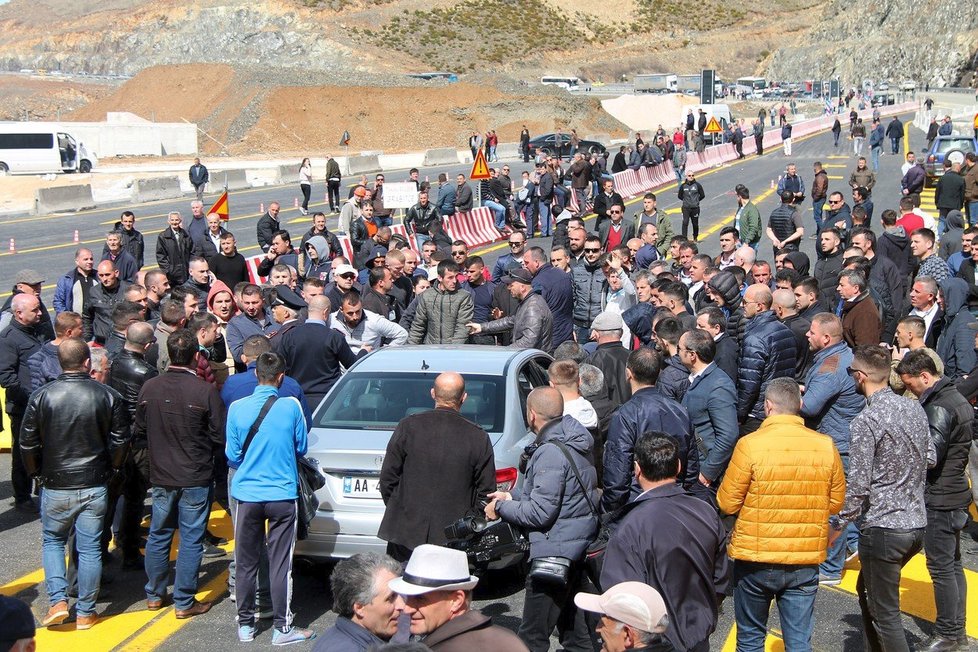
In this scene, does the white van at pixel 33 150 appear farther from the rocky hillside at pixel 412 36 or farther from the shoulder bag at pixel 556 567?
the rocky hillside at pixel 412 36

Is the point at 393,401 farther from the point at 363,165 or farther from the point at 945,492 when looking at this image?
the point at 363,165

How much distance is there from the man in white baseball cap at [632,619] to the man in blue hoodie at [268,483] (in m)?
3.33

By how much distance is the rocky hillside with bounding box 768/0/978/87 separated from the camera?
341 feet

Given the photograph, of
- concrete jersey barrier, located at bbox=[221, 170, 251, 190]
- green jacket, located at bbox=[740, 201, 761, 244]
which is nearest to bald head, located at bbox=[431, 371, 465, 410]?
green jacket, located at bbox=[740, 201, 761, 244]

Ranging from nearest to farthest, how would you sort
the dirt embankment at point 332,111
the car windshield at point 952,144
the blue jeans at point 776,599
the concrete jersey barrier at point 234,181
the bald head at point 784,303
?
the blue jeans at point 776,599 < the bald head at point 784,303 < the car windshield at point 952,144 < the concrete jersey barrier at point 234,181 < the dirt embankment at point 332,111

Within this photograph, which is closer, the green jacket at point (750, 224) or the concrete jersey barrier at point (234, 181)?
the green jacket at point (750, 224)

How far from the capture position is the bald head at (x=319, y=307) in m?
9.14

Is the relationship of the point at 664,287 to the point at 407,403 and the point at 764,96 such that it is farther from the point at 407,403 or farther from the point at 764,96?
the point at 764,96

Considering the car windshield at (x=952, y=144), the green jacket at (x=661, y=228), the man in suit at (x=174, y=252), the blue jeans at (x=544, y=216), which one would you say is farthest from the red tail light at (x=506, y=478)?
the car windshield at (x=952, y=144)

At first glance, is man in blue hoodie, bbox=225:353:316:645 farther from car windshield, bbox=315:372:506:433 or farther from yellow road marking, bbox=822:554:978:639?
yellow road marking, bbox=822:554:978:639

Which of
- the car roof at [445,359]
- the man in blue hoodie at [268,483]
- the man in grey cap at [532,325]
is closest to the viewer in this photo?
the man in blue hoodie at [268,483]

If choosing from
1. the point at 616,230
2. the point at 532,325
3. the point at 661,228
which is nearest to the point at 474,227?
the point at 616,230

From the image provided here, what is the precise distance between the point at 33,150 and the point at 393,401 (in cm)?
4672

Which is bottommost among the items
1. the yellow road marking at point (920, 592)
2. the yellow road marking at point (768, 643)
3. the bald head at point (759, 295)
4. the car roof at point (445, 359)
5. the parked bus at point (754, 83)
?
the yellow road marking at point (920, 592)
